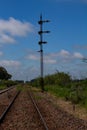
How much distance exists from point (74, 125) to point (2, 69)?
17029 centimetres

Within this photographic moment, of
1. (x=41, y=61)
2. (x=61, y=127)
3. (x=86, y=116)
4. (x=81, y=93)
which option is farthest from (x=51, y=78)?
(x=61, y=127)

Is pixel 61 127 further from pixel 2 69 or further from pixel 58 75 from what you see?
pixel 2 69

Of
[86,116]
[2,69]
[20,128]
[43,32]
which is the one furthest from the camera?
[2,69]

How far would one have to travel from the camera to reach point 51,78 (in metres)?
76.4

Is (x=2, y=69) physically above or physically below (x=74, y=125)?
above

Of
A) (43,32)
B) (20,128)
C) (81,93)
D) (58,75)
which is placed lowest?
(20,128)

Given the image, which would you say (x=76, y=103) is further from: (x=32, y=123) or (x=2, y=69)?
(x=2, y=69)

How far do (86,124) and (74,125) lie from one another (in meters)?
0.67

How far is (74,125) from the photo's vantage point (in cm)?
1523

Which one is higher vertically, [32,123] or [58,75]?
[58,75]

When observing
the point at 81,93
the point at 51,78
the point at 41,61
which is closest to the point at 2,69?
the point at 51,78

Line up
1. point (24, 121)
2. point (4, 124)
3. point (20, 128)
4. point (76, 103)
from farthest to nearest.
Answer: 1. point (76, 103)
2. point (24, 121)
3. point (4, 124)
4. point (20, 128)

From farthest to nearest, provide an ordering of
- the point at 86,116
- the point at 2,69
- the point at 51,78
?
the point at 2,69, the point at 51,78, the point at 86,116

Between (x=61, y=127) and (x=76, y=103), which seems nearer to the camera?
(x=61, y=127)
